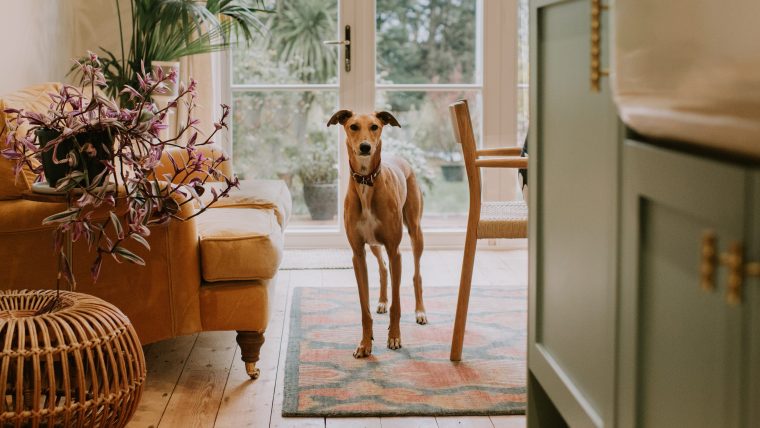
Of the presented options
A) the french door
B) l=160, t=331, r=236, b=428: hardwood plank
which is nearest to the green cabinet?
l=160, t=331, r=236, b=428: hardwood plank

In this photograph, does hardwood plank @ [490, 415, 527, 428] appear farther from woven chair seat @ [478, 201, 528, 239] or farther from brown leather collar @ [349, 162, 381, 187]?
brown leather collar @ [349, 162, 381, 187]

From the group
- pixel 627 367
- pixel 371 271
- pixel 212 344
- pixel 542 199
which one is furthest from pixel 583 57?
pixel 371 271

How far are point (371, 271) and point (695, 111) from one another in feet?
12.5

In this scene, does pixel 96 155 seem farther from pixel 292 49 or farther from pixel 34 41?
pixel 292 49

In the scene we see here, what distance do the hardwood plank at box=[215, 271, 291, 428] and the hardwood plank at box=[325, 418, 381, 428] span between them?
0.59ft

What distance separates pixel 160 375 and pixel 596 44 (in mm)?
2022

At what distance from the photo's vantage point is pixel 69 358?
6.36ft

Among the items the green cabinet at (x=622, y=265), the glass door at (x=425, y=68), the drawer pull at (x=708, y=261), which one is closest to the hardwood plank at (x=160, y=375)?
the green cabinet at (x=622, y=265)

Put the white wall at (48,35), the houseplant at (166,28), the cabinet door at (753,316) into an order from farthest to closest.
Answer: the houseplant at (166,28) → the white wall at (48,35) → the cabinet door at (753,316)

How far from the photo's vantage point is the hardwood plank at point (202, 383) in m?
2.46

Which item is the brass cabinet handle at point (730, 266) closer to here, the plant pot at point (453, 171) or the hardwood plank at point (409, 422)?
the hardwood plank at point (409, 422)

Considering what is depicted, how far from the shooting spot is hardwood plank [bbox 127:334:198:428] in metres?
2.47

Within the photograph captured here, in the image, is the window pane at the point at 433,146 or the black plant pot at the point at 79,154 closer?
the black plant pot at the point at 79,154

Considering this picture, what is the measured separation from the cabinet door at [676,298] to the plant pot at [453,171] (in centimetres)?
407
